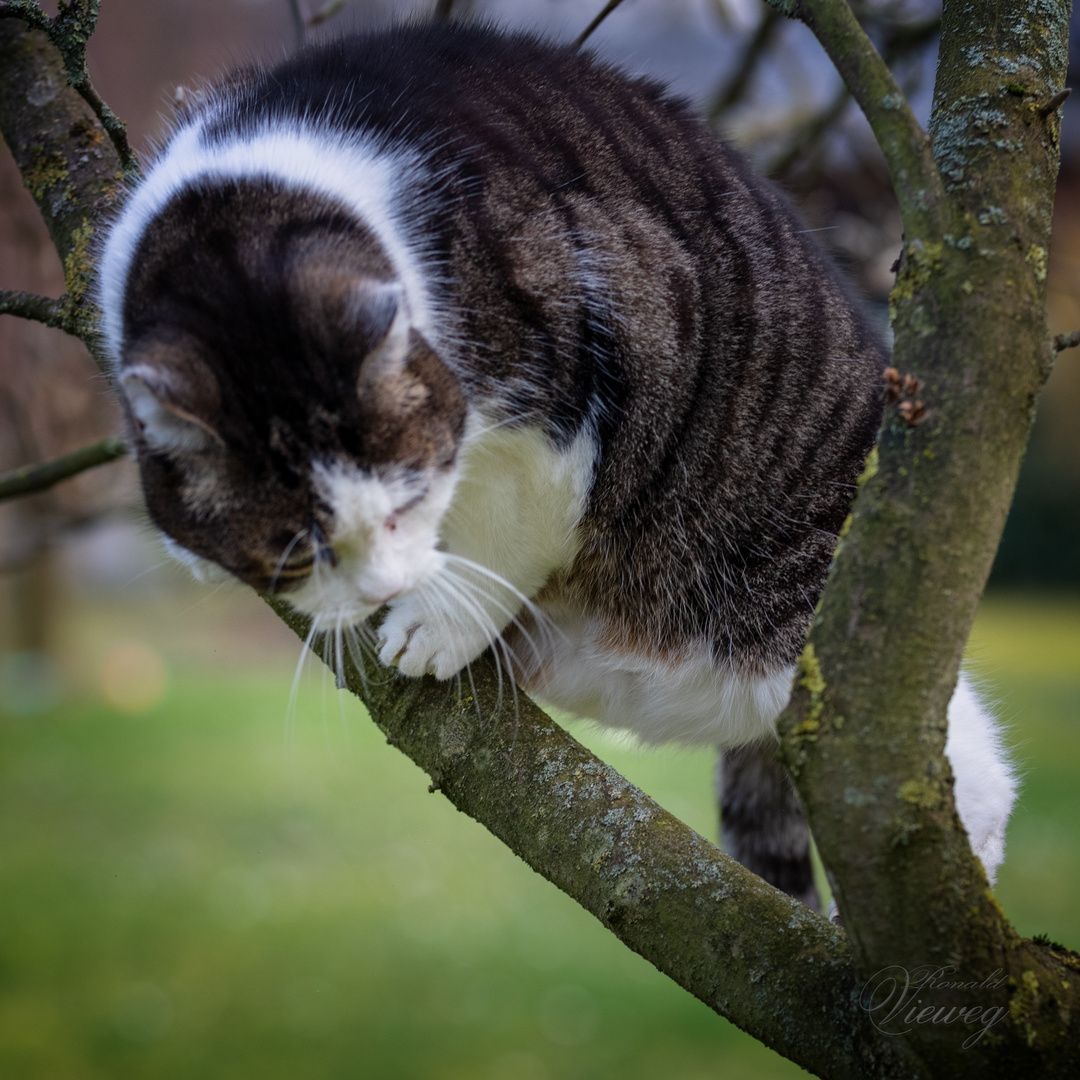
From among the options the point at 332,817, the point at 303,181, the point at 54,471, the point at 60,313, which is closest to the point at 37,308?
the point at 60,313

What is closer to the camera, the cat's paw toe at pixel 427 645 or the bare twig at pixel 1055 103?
the bare twig at pixel 1055 103

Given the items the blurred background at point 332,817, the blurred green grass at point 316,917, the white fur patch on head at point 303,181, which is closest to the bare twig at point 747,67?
the blurred background at point 332,817

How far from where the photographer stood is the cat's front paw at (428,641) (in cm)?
113

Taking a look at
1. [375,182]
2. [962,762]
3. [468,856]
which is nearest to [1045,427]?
[468,856]

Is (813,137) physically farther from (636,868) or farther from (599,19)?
(636,868)

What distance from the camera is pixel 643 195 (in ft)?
4.16

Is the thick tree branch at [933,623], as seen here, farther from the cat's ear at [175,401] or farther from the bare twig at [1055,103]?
the cat's ear at [175,401]

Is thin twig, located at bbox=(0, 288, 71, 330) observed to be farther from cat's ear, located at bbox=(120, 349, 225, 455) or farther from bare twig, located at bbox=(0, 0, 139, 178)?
cat's ear, located at bbox=(120, 349, 225, 455)

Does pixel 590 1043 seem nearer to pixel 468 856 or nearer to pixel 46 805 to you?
pixel 468 856

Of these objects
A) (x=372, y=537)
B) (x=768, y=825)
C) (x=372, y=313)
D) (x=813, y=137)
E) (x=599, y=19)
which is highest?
(x=813, y=137)

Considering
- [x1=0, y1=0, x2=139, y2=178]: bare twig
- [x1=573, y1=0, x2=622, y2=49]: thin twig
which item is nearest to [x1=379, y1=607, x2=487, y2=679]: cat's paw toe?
[x1=0, y1=0, x2=139, y2=178]: bare twig

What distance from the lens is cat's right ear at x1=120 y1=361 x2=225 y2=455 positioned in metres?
0.88

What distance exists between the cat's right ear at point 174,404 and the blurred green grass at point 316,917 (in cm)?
151

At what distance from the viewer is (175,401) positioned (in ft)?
2.93
